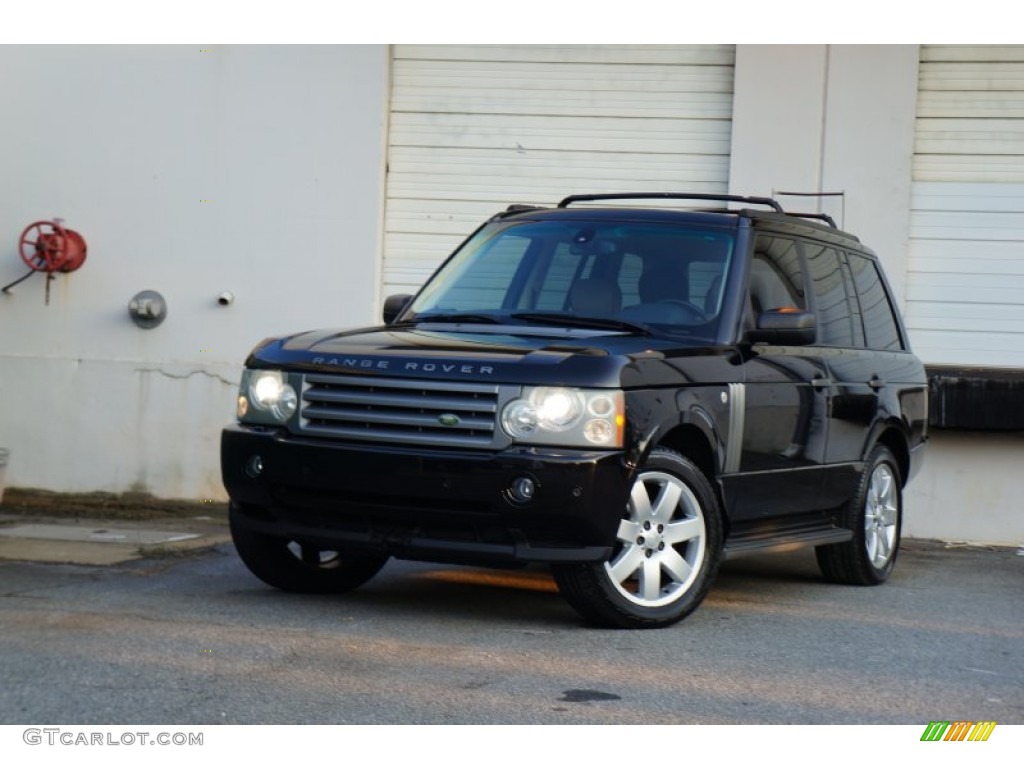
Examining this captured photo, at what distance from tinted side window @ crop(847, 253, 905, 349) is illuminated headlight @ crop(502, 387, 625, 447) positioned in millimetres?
2944

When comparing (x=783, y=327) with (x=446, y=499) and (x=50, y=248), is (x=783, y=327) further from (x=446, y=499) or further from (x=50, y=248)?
(x=50, y=248)

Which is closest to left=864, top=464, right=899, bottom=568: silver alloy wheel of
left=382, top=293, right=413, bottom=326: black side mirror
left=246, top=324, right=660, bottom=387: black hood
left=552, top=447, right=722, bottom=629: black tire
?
left=552, top=447, right=722, bottom=629: black tire

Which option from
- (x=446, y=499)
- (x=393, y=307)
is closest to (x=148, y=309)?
(x=393, y=307)

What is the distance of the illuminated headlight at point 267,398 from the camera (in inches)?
267

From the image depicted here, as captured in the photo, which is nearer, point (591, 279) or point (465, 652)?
point (465, 652)

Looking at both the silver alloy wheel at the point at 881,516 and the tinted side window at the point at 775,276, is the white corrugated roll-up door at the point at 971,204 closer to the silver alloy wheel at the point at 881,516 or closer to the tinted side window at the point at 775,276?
the silver alloy wheel at the point at 881,516

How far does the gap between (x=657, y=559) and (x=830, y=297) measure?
2.38m

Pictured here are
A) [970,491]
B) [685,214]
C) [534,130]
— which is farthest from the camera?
[534,130]

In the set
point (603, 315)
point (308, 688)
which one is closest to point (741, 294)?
point (603, 315)

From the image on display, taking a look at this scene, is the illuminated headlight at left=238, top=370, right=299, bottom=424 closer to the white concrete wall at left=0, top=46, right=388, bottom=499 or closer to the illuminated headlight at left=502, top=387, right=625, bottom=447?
the illuminated headlight at left=502, top=387, right=625, bottom=447

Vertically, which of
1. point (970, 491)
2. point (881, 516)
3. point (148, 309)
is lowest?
point (970, 491)

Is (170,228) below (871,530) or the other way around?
the other way around
